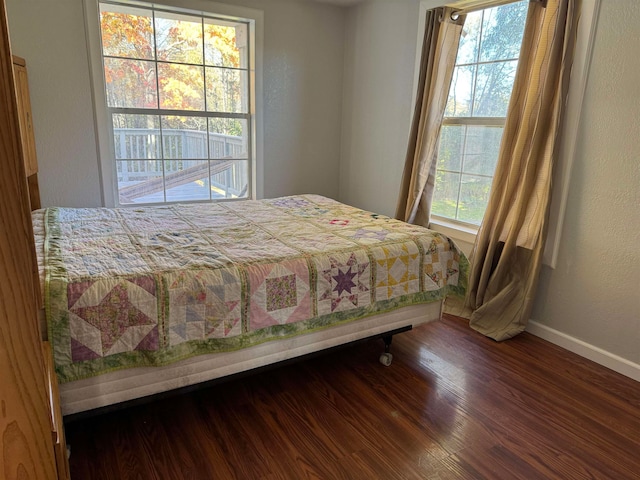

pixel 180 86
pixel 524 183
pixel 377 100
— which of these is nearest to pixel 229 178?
pixel 180 86

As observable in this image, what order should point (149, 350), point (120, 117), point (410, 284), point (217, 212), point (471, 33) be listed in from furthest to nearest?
point (120, 117) < point (471, 33) < point (217, 212) < point (410, 284) < point (149, 350)

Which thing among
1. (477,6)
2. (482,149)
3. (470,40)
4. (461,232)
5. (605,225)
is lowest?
(461,232)

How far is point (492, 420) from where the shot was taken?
1936 millimetres

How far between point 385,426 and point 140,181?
2.84 metres

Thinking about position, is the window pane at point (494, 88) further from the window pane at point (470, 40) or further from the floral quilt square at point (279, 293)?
the floral quilt square at point (279, 293)

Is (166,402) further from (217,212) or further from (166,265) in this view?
(217,212)

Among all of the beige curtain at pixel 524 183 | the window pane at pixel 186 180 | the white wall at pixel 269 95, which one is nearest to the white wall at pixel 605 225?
the beige curtain at pixel 524 183

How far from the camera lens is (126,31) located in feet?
10.9

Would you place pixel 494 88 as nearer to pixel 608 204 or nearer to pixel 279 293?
pixel 608 204

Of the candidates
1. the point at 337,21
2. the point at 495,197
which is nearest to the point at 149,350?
the point at 495,197

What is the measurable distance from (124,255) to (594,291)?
8.25 feet

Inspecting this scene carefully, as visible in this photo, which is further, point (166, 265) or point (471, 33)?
point (471, 33)

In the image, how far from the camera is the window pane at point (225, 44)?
11.9ft

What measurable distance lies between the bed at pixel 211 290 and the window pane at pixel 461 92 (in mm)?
1271
